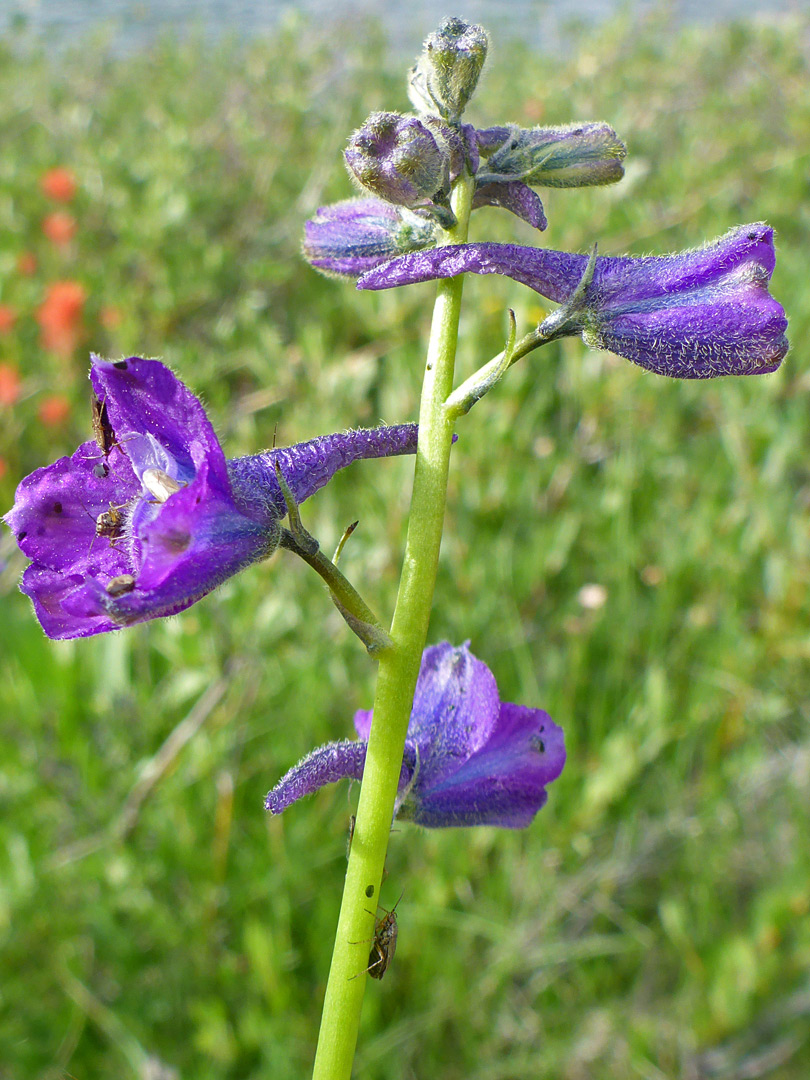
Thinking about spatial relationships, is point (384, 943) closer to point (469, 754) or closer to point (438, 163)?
point (469, 754)

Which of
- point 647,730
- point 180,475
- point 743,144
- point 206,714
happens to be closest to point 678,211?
point 743,144

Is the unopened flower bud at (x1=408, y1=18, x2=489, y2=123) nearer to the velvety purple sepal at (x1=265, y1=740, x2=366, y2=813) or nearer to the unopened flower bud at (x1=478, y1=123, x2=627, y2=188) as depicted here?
the unopened flower bud at (x1=478, y1=123, x2=627, y2=188)

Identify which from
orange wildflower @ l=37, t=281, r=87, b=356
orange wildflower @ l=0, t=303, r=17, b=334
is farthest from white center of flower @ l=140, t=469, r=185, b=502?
orange wildflower @ l=0, t=303, r=17, b=334

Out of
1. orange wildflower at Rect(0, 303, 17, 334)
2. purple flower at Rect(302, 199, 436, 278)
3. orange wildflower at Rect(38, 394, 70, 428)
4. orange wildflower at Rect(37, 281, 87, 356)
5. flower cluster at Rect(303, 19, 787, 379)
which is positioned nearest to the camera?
flower cluster at Rect(303, 19, 787, 379)

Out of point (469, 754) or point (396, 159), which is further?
point (469, 754)

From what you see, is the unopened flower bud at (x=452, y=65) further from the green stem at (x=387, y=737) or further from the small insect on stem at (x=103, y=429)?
the small insect on stem at (x=103, y=429)

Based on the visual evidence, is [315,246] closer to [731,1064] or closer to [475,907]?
[475,907]

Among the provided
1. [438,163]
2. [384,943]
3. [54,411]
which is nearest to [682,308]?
[438,163]
